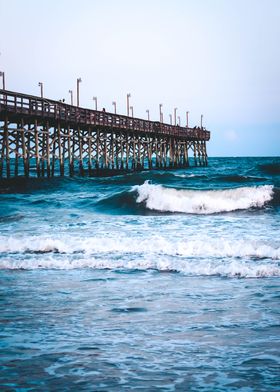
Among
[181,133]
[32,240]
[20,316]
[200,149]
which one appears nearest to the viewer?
[20,316]

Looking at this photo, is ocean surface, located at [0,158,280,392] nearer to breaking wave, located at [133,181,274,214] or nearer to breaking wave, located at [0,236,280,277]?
breaking wave, located at [0,236,280,277]

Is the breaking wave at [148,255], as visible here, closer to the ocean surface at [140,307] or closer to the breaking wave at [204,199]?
the ocean surface at [140,307]

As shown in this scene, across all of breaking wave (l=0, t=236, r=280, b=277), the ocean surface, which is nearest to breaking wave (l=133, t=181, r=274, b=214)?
the ocean surface

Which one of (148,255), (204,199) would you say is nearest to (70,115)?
(204,199)

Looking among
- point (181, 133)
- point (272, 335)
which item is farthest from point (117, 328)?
point (181, 133)

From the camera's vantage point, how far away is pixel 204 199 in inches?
687

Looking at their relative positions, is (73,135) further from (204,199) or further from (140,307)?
(140,307)

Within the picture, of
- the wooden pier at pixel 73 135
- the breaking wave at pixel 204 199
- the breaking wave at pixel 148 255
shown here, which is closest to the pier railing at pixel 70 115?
the wooden pier at pixel 73 135

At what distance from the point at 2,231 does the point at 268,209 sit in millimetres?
9605

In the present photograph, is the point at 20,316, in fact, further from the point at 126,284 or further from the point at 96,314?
the point at 126,284

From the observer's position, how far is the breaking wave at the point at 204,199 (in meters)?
17.1

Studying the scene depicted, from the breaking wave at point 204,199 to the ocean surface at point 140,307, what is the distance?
4946 millimetres

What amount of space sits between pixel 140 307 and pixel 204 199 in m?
13.1

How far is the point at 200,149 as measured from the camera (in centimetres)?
5619
